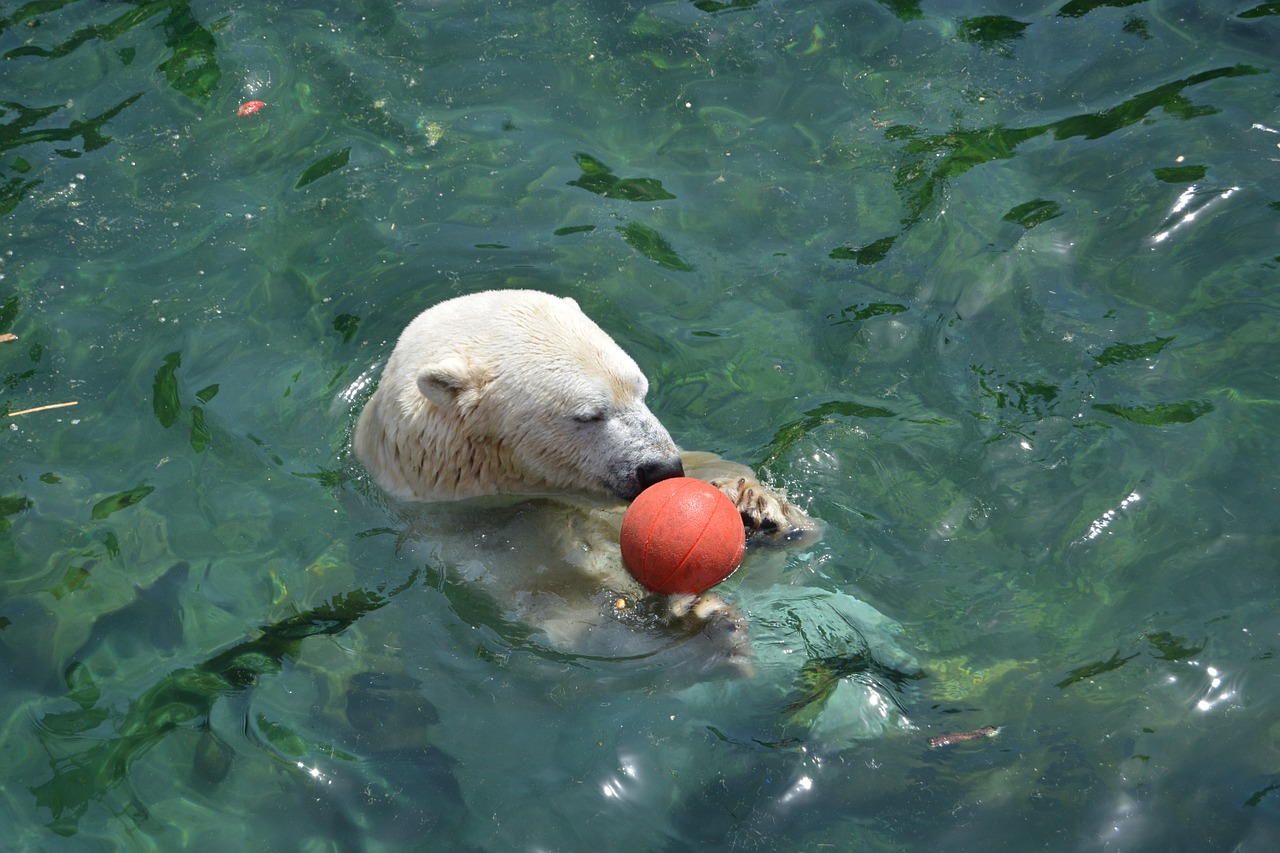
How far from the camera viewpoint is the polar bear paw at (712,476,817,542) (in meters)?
5.18

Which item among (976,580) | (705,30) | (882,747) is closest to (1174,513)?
(976,580)

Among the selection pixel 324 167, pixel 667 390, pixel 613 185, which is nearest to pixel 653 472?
pixel 667 390

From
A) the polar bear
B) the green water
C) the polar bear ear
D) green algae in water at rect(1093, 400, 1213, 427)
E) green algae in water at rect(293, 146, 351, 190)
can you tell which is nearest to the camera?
the green water

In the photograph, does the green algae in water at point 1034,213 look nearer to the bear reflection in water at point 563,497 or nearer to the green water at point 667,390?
the green water at point 667,390

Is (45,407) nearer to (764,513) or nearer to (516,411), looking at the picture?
(516,411)

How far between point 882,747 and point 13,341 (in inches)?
216

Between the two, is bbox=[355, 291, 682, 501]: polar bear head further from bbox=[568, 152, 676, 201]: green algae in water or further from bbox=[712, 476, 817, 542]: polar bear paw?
bbox=[568, 152, 676, 201]: green algae in water

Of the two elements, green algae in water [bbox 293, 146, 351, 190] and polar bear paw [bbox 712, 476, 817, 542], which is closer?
polar bear paw [bbox 712, 476, 817, 542]

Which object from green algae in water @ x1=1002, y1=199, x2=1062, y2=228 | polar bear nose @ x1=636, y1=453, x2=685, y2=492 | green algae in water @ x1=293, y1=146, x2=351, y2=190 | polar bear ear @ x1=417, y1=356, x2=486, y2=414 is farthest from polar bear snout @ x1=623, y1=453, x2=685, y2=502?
green algae in water @ x1=293, y1=146, x2=351, y2=190

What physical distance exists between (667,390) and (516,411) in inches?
56.4

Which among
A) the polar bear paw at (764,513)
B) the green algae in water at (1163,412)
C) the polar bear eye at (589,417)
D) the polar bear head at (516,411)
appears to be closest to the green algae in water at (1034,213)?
the green algae in water at (1163,412)

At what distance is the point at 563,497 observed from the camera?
5715mm

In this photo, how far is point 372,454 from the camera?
5754 mm

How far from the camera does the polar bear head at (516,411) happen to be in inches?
211
